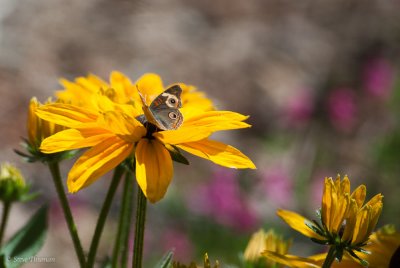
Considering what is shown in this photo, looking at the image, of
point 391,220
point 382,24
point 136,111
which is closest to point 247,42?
point 382,24

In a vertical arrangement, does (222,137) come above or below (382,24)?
below

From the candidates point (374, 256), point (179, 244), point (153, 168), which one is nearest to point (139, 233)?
point (153, 168)

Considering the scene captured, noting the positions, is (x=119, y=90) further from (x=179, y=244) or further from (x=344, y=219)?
(x=179, y=244)

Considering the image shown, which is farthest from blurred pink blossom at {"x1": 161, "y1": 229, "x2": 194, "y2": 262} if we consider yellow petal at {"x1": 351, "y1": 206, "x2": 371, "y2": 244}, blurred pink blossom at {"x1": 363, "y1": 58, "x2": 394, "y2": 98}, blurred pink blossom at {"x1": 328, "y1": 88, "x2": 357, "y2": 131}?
yellow petal at {"x1": 351, "y1": 206, "x2": 371, "y2": 244}

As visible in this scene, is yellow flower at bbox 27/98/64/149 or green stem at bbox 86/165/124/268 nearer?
green stem at bbox 86/165/124/268

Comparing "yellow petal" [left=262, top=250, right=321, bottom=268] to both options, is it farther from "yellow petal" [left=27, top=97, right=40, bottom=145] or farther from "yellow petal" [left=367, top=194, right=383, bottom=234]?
"yellow petal" [left=27, top=97, right=40, bottom=145]

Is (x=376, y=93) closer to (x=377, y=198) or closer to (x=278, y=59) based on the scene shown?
(x=278, y=59)
